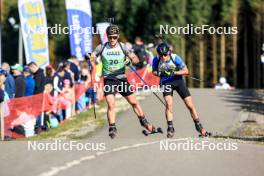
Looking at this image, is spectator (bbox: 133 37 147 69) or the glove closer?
the glove

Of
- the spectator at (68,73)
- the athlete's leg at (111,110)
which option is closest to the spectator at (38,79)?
the spectator at (68,73)

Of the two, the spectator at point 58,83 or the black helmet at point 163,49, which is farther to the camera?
the spectator at point 58,83

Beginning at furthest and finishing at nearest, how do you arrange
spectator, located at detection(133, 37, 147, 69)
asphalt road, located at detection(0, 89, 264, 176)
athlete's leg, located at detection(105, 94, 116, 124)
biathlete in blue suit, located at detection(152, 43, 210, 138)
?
spectator, located at detection(133, 37, 147, 69), biathlete in blue suit, located at detection(152, 43, 210, 138), athlete's leg, located at detection(105, 94, 116, 124), asphalt road, located at detection(0, 89, 264, 176)

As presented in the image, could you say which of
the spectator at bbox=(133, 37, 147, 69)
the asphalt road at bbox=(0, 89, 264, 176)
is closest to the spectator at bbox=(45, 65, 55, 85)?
the spectator at bbox=(133, 37, 147, 69)

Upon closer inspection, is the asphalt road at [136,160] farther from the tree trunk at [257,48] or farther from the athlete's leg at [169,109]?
the tree trunk at [257,48]

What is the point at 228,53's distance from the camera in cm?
6888
